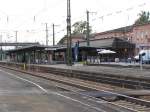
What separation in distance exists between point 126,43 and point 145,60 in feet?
105

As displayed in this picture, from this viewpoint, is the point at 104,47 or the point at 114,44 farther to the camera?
the point at 114,44

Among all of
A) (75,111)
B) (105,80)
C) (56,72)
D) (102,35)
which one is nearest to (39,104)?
(75,111)

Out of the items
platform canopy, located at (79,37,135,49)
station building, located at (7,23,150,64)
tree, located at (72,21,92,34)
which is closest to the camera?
station building, located at (7,23,150,64)

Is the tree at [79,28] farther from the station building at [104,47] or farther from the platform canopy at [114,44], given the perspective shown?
the platform canopy at [114,44]

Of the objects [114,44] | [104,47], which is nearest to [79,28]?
[114,44]

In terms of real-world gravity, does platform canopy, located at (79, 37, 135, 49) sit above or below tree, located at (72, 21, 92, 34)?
below

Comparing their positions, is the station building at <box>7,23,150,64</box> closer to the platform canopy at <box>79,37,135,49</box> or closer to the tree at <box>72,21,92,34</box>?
the platform canopy at <box>79,37,135,49</box>

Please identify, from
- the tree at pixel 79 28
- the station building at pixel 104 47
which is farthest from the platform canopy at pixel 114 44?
the tree at pixel 79 28

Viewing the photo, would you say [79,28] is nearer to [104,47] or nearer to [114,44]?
[114,44]

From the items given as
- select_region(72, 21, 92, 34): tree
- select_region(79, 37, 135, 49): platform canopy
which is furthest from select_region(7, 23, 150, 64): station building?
select_region(72, 21, 92, 34): tree

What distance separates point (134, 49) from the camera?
339 ft

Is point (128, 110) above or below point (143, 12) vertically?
below

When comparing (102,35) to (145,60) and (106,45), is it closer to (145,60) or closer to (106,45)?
(106,45)

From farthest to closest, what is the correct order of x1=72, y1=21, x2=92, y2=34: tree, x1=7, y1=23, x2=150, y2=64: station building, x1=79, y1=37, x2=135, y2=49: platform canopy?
x1=72, y1=21, x2=92, y2=34: tree < x1=79, y1=37, x2=135, y2=49: platform canopy < x1=7, y1=23, x2=150, y2=64: station building
